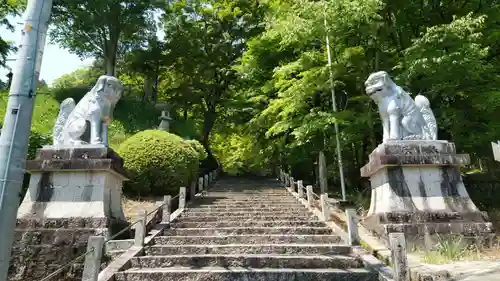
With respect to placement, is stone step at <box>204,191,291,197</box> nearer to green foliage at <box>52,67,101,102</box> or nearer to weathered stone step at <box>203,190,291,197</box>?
weathered stone step at <box>203,190,291,197</box>

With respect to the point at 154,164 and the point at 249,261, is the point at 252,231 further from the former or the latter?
the point at 154,164

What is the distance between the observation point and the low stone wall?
7.29 metres

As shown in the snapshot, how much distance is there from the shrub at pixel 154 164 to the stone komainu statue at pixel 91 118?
355cm

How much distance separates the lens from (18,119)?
3037 mm

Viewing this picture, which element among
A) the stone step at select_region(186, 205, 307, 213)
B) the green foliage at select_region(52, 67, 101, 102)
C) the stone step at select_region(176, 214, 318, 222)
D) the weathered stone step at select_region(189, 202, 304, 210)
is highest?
the green foliage at select_region(52, 67, 101, 102)

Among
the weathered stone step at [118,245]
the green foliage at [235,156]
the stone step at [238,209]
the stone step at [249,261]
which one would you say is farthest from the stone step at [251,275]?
the green foliage at [235,156]

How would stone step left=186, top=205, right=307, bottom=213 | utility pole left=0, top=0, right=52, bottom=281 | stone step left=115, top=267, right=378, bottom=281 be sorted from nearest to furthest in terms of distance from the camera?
utility pole left=0, top=0, right=52, bottom=281, stone step left=115, top=267, right=378, bottom=281, stone step left=186, top=205, right=307, bottom=213

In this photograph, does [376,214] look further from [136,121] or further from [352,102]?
[136,121]

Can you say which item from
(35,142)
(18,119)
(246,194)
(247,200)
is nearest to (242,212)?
(247,200)

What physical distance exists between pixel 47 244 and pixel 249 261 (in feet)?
14.7

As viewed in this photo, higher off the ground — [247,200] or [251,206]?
[247,200]

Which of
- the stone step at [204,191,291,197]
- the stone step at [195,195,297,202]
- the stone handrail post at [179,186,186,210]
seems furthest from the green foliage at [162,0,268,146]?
the stone handrail post at [179,186,186,210]

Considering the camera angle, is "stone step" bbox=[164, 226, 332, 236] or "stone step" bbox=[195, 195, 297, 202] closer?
"stone step" bbox=[164, 226, 332, 236]

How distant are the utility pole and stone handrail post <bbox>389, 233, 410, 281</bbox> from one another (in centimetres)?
463
